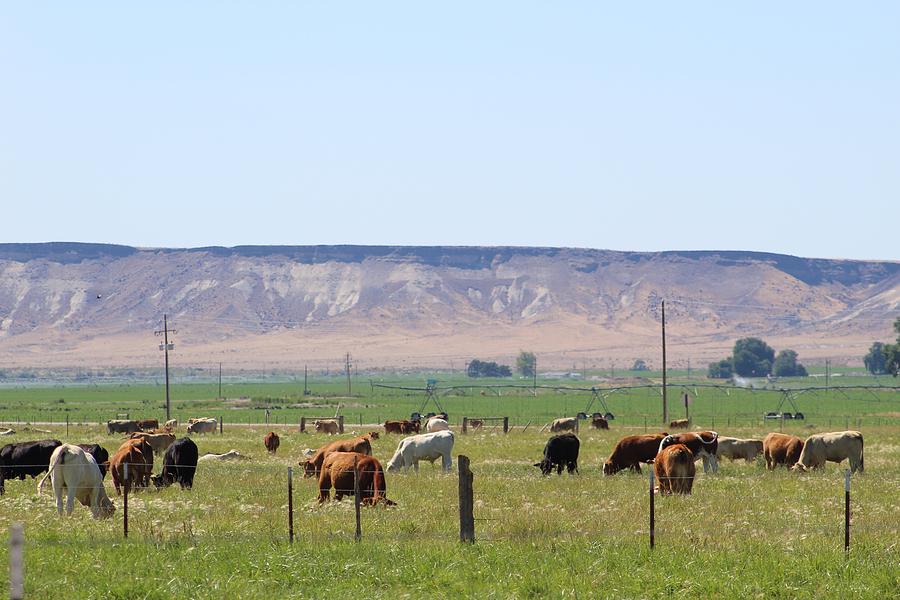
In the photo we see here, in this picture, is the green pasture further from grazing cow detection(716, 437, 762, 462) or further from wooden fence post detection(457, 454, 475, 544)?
grazing cow detection(716, 437, 762, 462)

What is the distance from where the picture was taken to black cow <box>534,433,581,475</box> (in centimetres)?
3428

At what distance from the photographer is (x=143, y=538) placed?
19453 millimetres

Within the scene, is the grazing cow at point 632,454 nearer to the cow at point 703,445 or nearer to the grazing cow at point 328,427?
the cow at point 703,445

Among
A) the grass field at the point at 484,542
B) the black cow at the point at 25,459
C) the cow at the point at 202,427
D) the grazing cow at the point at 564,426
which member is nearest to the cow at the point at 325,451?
the grass field at the point at 484,542

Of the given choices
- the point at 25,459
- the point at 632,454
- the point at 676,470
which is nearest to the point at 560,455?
the point at 632,454

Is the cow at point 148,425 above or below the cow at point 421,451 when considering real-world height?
below

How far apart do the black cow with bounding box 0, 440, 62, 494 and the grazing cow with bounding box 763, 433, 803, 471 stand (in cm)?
1860

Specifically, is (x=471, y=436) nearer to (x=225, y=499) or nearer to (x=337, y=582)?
(x=225, y=499)

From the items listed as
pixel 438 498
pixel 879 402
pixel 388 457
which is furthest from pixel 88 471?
pixel 879 402

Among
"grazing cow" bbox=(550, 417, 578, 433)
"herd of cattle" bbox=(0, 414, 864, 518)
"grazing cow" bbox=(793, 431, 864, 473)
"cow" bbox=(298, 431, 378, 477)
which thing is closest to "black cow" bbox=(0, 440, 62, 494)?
"herd of cattle" bbox=(0, 414, 864, 518)

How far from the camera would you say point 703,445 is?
3472 cm

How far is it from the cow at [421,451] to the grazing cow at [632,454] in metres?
4.38

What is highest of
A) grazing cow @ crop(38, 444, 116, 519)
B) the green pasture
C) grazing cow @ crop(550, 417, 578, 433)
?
grazing cow @ crop(38, 444, 116, 519)

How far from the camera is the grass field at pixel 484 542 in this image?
15.9 metres
